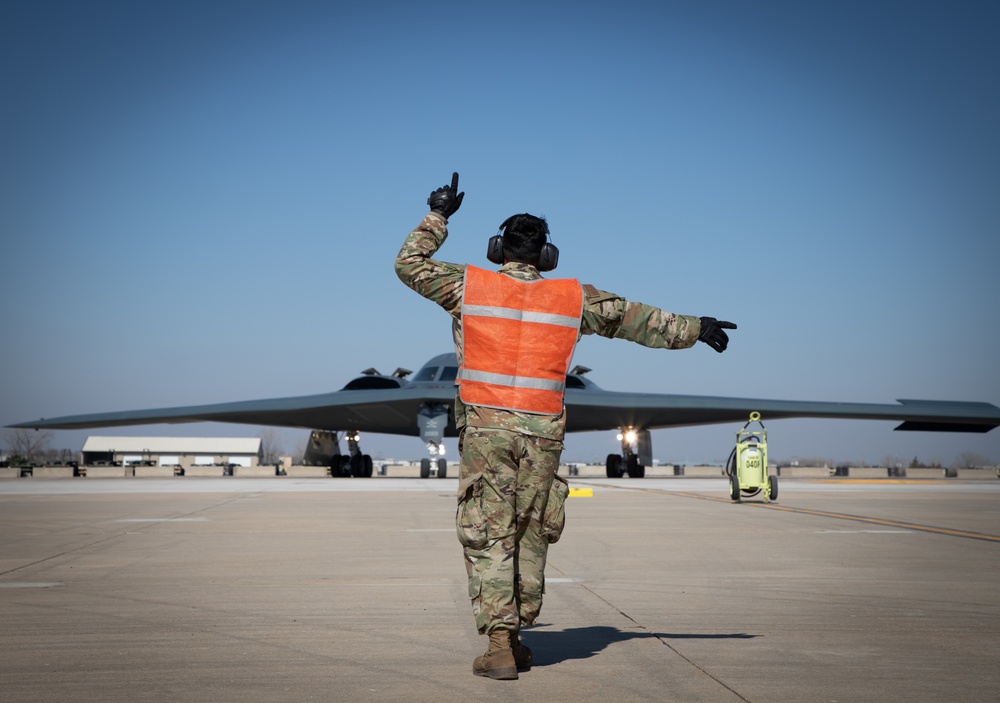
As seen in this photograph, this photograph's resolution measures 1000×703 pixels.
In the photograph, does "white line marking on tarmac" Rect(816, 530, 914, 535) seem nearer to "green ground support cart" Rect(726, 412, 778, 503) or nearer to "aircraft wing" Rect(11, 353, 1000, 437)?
"green ground support cart" Rect(726, 412, 778, 503)

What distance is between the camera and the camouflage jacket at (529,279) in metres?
4.34

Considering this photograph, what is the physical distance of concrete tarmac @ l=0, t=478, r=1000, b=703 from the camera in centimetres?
356

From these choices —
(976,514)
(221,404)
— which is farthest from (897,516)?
(221,404)

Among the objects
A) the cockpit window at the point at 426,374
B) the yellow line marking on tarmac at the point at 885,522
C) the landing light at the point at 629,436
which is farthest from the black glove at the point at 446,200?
the landing light at the point at 629,436

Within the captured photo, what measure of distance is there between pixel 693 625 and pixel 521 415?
1.50 meters

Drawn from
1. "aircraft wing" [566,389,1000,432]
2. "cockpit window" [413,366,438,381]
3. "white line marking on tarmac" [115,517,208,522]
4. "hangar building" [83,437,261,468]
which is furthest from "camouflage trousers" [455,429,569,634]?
"hangar building" [83,437,261,468]

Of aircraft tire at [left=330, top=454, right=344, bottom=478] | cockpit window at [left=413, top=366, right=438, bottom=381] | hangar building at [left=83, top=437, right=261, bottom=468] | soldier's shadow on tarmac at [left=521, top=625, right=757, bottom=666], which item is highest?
cockpit window at [left=413, top=366, right=438, bottom=381]

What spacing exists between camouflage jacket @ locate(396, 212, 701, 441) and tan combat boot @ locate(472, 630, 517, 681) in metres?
0.90

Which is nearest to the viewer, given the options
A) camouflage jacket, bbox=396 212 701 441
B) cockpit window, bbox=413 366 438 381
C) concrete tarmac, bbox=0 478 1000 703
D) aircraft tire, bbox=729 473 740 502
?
concrete tarmac, bbox=0 478 1000 703

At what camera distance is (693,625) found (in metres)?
4.80

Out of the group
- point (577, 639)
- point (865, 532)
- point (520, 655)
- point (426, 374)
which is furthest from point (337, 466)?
point (520, 655)

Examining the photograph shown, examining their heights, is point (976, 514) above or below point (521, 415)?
below

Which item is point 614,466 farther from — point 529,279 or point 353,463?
point 529,279

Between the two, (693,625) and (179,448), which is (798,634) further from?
(179,448)
